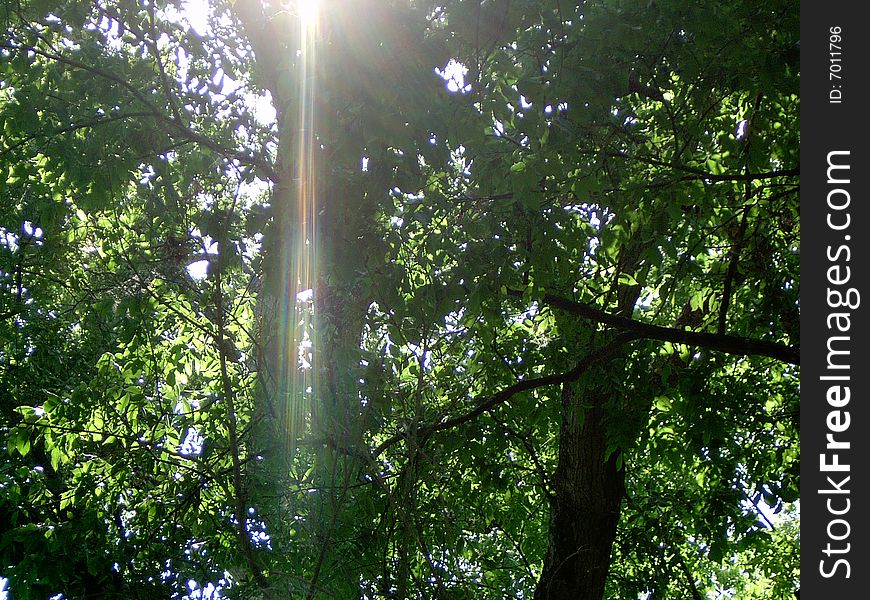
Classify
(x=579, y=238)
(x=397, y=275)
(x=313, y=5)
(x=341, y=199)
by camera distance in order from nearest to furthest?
(x=313, y=5) < (x=341, y=199) < (x=397, y=275) < (x=579, y=238)

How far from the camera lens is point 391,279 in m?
4.00

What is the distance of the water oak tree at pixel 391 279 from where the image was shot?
345 cm

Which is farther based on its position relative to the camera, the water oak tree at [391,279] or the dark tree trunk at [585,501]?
the dark tree trunk at [585,501]

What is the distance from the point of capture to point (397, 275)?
4.04 m

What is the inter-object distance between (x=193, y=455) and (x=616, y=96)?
10.4ft

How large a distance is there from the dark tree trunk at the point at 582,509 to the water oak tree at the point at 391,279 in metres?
0.03

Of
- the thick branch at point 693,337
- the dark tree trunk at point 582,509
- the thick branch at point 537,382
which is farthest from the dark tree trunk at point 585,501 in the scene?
the thick branch at point 693,337

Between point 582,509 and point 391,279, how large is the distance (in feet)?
9.92

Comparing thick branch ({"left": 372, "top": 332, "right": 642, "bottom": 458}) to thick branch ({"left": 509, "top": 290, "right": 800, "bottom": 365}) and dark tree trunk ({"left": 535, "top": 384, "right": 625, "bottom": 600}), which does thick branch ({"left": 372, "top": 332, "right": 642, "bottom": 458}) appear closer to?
thick branch ({"left": 509, "top": 290, "right": 800, "bottom": 365})

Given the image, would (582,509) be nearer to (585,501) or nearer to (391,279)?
(585,501)

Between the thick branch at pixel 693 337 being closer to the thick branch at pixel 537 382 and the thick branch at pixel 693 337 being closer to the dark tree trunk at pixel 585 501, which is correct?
the thick branch at pixel 537 382

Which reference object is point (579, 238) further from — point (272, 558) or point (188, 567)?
point (188, 567)

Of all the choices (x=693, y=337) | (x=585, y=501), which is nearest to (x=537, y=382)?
(x=693, y=337)

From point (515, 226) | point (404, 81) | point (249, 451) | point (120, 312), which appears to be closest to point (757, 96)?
point (515, 226)
